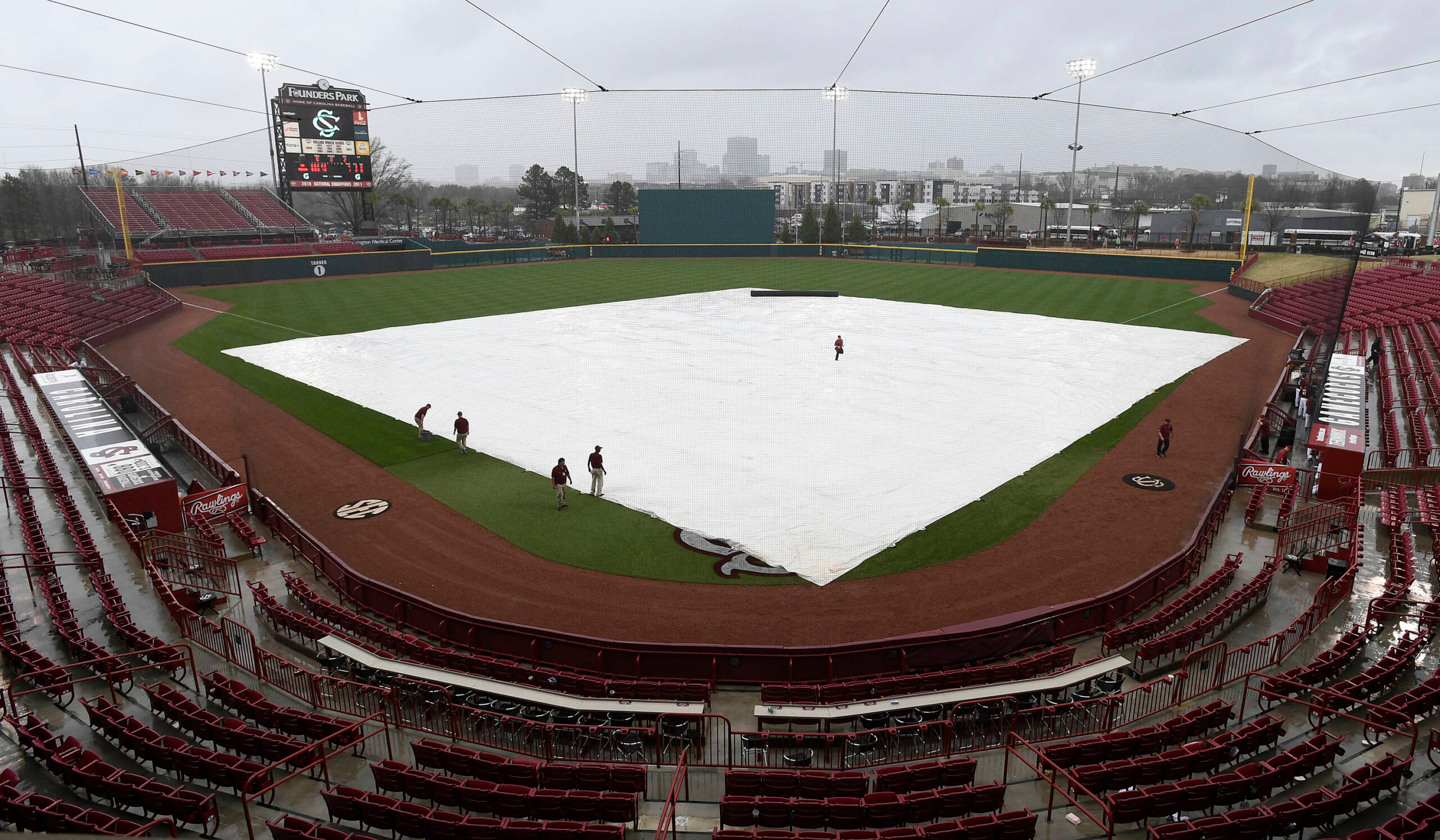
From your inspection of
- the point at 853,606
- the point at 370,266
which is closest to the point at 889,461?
the point at 853,606

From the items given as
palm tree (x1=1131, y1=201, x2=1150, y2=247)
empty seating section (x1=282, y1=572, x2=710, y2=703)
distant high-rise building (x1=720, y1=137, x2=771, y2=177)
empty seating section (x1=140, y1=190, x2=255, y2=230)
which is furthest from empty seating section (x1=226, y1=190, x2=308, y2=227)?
palm tree (x1=1131, y1=201, x2=1150, y2=247)

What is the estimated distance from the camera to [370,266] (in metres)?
66.7

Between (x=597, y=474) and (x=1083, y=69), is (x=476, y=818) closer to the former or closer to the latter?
(x=597, y=474)

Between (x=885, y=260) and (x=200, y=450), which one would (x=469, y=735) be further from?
(x=885, y=260)

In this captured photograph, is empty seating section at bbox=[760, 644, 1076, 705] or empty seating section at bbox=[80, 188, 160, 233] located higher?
empty seating section at bbox=[80, 188, 160, 233]

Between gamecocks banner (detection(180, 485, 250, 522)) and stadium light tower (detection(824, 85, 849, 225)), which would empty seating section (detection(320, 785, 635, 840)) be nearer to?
gamecocks banner (detection(180, 485, 250, 522))

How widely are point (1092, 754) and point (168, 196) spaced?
295ft

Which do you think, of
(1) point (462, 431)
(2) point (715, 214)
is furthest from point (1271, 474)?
(2) point (715, 214)

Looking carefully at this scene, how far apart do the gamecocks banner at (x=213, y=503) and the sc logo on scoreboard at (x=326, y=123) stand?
4989 centimetres

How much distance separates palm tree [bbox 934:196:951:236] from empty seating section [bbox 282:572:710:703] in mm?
104545

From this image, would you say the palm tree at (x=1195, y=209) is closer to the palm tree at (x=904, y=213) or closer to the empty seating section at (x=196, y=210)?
the palm tree at (x=904, y=213)

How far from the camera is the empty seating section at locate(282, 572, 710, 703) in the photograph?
11328 mm

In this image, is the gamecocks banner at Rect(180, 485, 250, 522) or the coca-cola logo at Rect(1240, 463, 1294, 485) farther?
the coca-cola logo at Rect(1240, 463, 1294, 485)

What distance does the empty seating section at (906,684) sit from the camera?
37.1 feet
